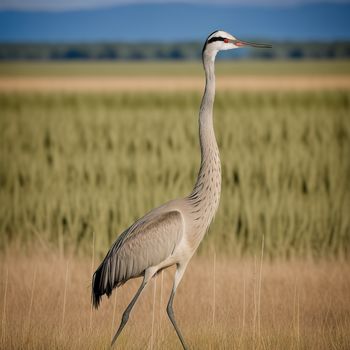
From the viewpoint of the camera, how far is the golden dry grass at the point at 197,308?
5.29 metres

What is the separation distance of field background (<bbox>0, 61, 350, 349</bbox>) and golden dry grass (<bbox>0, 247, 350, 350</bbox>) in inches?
0.6

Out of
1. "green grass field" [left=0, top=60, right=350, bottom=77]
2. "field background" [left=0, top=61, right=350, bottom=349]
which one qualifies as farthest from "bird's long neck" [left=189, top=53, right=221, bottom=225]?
"green grass field" [left=0, top=60, right=350, bottom=77]

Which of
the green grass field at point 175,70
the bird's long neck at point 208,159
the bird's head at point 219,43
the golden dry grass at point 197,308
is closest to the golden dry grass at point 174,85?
the green grass field at point 175,70

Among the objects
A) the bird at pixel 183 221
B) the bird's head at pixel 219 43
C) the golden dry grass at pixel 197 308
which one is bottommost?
the golden dry grass at pixel 197 308

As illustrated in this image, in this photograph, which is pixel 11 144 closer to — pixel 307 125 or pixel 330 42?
pixel 307 125

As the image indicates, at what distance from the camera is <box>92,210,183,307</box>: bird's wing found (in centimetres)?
539

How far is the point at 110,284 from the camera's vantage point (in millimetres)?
5625

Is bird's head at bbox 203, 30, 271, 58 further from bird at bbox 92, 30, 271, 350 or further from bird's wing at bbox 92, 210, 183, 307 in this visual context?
bird's wing at bbox 92, 210, 183, 307

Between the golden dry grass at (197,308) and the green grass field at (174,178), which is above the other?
the green grass field at (174,178)

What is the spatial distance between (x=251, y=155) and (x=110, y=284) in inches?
298

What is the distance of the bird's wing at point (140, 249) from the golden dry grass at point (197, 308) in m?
0.25

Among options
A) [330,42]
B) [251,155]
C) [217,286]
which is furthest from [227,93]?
[330,42]

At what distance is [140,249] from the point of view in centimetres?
551

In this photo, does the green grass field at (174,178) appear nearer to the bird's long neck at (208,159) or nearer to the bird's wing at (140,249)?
the bird's wing at (140,249)
